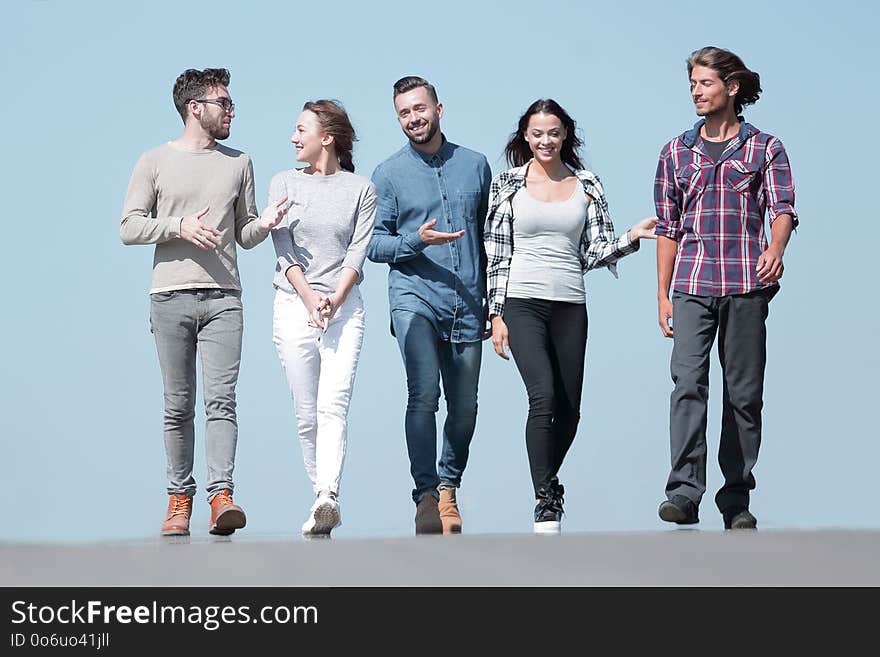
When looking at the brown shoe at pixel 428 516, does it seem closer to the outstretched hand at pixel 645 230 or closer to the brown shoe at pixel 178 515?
the brown shoe at pixel 178 515

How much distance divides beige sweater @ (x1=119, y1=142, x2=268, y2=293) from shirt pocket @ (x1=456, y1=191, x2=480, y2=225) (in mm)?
1029

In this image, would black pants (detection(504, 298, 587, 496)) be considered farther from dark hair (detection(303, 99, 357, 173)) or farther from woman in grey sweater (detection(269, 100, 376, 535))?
dark hair (detection(303, 99, 357, 173))

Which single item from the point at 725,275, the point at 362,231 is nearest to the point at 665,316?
the point at 725,275

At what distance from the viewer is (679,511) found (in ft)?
18.6

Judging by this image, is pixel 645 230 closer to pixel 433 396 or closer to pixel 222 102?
pixel 433 396

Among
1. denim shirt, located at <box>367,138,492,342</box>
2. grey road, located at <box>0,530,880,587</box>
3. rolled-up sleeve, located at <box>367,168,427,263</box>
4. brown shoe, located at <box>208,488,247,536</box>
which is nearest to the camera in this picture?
grey road, located at <box>0,530,880,587</box>

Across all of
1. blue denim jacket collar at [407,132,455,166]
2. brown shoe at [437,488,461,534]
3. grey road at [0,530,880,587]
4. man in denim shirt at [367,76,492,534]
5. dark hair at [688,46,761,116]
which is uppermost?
dark hair at [688,46,761,116]

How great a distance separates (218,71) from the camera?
6.06 m

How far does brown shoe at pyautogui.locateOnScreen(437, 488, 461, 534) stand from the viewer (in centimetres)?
616

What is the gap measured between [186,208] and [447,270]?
128cm

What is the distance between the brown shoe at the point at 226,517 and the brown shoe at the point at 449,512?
1.04 m

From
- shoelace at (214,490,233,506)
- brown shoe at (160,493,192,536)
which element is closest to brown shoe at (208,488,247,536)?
shoelace at (214,490,233,506)
